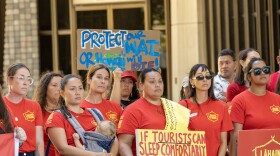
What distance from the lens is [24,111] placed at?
9.35 meters

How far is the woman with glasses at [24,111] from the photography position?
928 cm

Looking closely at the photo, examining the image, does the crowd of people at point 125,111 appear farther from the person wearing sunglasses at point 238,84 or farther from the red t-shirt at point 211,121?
the person wearing sunglasses at point 238,84

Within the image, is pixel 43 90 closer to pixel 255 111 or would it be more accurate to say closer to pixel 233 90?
pixel 233 90

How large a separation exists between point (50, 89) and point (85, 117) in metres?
1.18

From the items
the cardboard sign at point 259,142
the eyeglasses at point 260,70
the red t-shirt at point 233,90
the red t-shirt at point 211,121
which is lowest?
the cardboard sign at point 259,142

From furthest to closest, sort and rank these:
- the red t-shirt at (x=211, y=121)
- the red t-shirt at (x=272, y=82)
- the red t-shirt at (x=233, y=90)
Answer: the red t-shirt at (x=272, y=82) < the red t-shirt at (x=233, y=90) < the red t-shirt at (x=211, y=121)

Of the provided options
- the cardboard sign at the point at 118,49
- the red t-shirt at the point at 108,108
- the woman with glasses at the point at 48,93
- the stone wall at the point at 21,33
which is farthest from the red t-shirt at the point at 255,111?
the stone wall at the point at 21,33

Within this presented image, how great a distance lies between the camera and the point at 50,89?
33.7ft

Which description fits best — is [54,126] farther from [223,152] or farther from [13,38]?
[13,38]

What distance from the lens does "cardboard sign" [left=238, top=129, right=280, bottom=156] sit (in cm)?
943

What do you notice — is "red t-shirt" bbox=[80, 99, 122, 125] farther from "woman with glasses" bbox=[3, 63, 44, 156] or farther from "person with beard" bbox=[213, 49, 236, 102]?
"person with beard" bbox=[213, 49, 236, 102]

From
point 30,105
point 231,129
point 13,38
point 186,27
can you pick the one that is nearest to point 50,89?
point 30,105

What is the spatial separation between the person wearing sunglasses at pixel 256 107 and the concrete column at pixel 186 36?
19.4 ft

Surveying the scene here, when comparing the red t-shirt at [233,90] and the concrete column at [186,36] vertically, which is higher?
the concrete column at [186,36]
